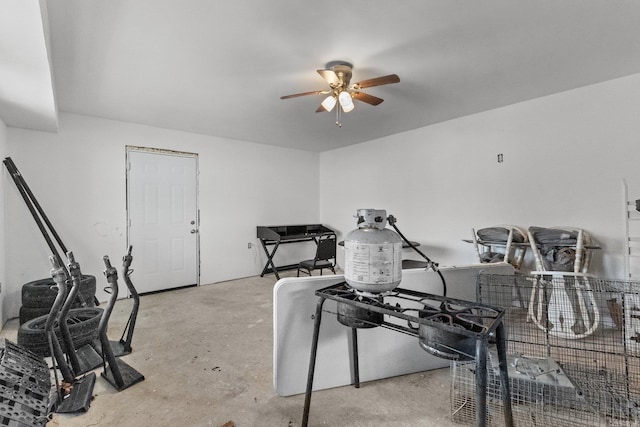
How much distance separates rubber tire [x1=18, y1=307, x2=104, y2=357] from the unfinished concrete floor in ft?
0.97

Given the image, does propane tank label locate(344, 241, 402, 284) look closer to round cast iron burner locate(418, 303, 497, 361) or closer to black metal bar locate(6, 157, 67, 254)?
round cast iron burner locate(418, 303, 497, 361)

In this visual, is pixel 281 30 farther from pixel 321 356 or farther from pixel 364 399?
pixel 364 399

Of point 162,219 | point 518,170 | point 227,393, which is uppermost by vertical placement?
point 518,170

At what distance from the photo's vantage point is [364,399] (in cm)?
186

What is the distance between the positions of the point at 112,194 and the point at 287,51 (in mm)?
3071

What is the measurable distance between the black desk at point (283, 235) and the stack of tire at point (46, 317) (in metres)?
2.44

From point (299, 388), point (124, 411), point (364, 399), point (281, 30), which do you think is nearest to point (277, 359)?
point (299, 388)

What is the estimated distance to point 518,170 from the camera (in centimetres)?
347

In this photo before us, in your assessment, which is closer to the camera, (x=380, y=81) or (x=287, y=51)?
→ (x=287, y=51)

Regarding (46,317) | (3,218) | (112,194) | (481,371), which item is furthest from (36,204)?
(481,371)

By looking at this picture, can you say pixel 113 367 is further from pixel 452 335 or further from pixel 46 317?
pixel 452 335

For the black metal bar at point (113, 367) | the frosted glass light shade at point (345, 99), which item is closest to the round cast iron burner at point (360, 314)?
the black metal bar at point (113, 367)

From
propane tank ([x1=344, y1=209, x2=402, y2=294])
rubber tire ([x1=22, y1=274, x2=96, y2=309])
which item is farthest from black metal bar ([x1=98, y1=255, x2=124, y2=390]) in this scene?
propane tank ([x1=344, y1=209, x2=402, y2=294])

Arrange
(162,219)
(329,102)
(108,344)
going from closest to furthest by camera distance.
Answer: (108,344)
(329,102)
(162,219)
